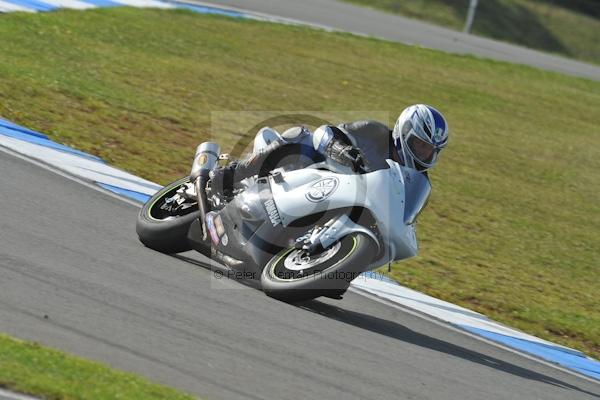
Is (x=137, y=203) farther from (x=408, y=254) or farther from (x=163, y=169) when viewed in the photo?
(x=408, y=254)

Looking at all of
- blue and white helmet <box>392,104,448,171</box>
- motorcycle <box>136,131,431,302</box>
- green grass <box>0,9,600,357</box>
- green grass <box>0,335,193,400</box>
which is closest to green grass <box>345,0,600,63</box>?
green grass <box>0,9,600,357</box>

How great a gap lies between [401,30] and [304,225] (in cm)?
2203

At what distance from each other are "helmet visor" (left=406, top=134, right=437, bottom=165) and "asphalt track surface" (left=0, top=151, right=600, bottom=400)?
4.13ft

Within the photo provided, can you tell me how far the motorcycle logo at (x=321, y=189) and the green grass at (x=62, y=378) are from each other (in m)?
2.62

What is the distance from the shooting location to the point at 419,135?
7.41 meters

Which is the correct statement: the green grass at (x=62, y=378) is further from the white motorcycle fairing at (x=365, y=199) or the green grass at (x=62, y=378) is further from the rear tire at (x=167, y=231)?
the rear tire at (x=167, y=231)

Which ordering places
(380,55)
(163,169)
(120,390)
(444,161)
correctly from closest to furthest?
(120,390)
(163,169)
(444,161)
(380,55)

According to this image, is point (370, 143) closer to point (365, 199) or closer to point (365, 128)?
point (365, 128)

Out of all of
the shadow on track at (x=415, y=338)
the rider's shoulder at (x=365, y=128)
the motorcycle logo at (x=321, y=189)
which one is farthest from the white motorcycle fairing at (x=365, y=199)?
the shadow on track at (x=415, y=338)

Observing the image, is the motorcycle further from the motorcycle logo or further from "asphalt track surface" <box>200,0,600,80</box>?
"asphalt track surface" <box>200,0,600,80</box>

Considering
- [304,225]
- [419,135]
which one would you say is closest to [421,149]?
[419,135]

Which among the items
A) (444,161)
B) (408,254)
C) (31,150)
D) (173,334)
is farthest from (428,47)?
(173,334)

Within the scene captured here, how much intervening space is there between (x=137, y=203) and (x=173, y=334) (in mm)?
3711

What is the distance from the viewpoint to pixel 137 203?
373 inches
